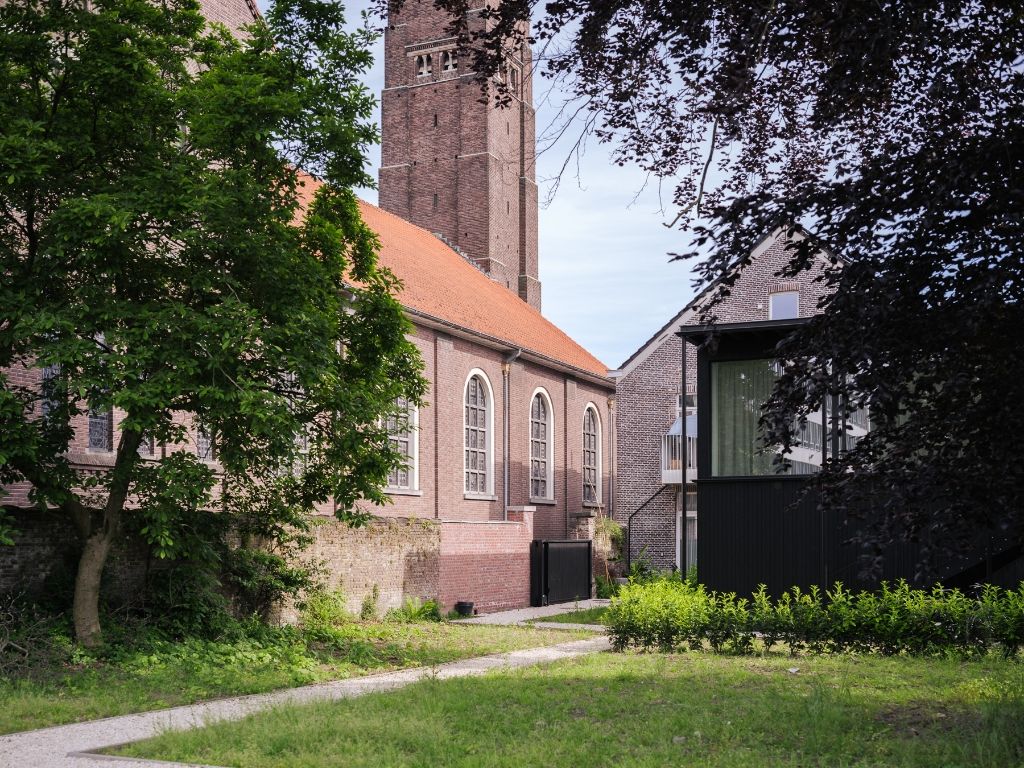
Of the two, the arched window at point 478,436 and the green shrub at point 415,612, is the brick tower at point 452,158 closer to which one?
the arched window at point 478,436

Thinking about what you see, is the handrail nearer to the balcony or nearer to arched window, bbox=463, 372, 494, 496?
the balcony

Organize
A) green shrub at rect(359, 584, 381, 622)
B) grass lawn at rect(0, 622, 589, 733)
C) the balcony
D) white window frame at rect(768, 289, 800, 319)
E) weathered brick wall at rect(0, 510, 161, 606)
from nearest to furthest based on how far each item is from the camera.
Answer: grass lawn at rect(0, 622, 589, 733) < weathered brick wall at rect(0, 510, 161, 606) < green shrub at rect(359, 584, 381, 622) < white window frame at rect(768, 289, 800, 319) < the balcony

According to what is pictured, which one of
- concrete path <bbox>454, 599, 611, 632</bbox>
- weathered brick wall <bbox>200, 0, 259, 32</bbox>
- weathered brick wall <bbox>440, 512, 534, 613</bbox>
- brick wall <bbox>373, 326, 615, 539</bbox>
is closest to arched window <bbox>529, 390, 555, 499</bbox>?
brick wall <bbox>373, 326, 615, 539</bbox>

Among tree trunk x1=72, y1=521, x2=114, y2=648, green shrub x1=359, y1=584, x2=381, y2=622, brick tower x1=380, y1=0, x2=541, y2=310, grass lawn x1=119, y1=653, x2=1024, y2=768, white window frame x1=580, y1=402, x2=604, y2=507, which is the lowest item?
green shrub x1=359, y1=584, x2=381, y2=622

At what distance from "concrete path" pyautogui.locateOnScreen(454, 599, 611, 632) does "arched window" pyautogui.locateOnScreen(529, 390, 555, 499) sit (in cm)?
417

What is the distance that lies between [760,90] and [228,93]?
702cm

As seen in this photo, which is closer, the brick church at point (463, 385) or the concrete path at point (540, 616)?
the concrete path at point (540, 616)

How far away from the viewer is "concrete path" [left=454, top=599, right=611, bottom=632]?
2056 centimetres

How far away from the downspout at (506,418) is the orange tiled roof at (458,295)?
18.6 inches

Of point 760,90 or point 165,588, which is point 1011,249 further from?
point 165,588

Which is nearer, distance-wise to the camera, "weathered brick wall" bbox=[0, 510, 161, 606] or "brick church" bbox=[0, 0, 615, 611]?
"weathered brick wall" bbox=[0, 510, 161, 606]

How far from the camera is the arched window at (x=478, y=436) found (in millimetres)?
27986

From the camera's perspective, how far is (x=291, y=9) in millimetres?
13992

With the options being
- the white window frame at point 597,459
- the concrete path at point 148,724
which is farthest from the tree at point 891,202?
the white window frame at point 597,459
